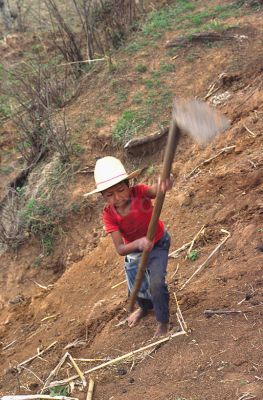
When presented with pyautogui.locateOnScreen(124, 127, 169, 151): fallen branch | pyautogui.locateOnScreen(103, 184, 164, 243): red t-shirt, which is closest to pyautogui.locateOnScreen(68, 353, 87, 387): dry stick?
pyautogui.locateOnScreen(103, 184, 164, 243): red t-shirt

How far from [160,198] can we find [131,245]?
452 mm

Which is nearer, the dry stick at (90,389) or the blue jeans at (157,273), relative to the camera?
the dry stick at (90,389)

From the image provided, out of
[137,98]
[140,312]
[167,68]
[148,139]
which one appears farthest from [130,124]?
[140,312]

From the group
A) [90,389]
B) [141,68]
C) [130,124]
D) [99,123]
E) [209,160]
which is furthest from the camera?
[141,68]

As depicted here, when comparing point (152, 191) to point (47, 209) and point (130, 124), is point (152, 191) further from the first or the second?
point (130, 124)

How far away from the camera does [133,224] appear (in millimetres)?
3326

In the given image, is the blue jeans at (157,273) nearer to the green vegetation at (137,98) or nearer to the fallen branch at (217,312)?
the fallen branch at (217,312)

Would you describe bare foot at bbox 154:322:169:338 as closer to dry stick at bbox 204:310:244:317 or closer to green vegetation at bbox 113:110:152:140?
dry stick at bbox 204:310:244:317

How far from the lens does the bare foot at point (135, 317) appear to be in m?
3.80

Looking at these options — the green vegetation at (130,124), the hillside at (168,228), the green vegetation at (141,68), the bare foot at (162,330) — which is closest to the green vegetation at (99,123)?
the hillside at (168,228)

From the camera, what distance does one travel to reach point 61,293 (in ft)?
17.5

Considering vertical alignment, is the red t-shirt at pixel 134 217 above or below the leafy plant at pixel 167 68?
above

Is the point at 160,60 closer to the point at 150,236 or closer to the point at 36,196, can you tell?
the point at 36,196

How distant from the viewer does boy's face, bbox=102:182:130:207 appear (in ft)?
10.4
